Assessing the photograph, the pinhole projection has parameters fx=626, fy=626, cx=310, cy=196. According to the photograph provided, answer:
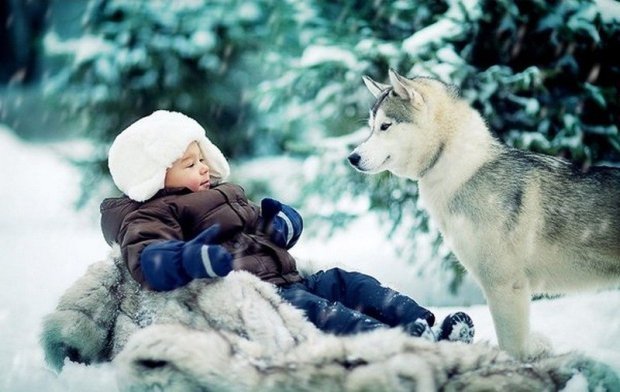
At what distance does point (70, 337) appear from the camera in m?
2.22

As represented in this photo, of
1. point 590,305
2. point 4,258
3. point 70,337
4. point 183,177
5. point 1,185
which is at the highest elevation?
point 183,177

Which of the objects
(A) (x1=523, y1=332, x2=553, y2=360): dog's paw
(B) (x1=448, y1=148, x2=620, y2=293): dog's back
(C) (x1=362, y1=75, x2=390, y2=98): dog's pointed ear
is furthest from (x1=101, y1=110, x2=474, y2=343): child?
(C) (x1=362, y1=75, x2=390, y2=98): dog's pointed ear

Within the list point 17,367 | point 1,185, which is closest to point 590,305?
point 17,367

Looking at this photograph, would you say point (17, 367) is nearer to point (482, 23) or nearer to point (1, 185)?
point (482, 23)

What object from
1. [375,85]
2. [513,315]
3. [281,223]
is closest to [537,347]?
[513,315]

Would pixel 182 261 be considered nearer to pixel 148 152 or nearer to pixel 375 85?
pixel 148 152

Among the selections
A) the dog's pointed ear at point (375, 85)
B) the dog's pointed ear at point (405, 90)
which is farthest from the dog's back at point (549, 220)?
the dog's pointed ear at point (375, 85)

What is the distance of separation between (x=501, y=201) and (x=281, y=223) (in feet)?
3.10

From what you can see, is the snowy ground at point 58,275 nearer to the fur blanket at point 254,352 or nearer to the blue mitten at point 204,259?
the fur blanket at point 254,352

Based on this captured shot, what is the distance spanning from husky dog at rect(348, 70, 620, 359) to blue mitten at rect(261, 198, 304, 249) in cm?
40

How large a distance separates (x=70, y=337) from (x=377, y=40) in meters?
3.04

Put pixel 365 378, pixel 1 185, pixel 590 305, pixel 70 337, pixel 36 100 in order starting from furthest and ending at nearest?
pixel 36 100 < pixel 1 185 < pixel 590 305 < pixel 70 337 < pixel 365 378

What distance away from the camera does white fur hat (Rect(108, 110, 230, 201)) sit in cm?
240

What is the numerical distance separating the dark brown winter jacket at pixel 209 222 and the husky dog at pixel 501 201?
23.0 inches
